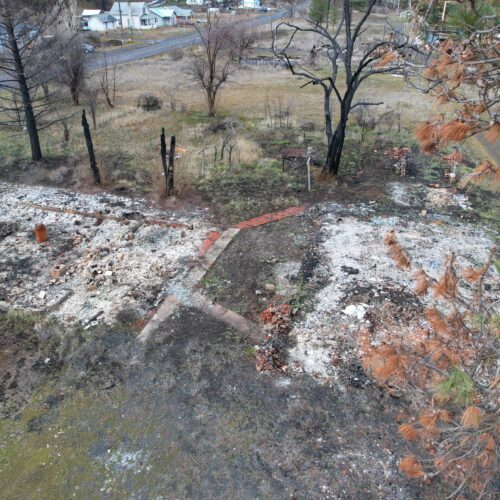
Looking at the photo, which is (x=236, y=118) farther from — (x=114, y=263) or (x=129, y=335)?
(x=129, y=335)

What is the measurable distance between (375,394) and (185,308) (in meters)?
3.03

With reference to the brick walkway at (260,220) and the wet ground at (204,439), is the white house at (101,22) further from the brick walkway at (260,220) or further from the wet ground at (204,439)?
the wet ground at (204,439)

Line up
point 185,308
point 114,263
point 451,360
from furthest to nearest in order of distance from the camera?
point 114,263
point 185,308
point 451,360

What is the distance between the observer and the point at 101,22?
4822cm

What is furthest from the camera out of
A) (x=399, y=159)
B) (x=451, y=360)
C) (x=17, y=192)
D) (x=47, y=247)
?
(x=399, y=159)

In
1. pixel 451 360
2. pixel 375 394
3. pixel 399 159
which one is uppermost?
pixel 451 360

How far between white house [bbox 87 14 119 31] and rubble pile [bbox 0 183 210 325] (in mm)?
46442

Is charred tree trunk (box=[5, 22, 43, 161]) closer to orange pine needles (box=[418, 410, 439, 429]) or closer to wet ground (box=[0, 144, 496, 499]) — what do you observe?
wet ground (box=[0, 144, 496, 499])

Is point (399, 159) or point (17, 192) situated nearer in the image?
point (17, 192)

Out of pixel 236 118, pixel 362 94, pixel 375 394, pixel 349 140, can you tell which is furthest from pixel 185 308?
pixel 362 94

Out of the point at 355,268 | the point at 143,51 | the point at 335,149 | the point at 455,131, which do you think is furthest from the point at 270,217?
the point at 143,51

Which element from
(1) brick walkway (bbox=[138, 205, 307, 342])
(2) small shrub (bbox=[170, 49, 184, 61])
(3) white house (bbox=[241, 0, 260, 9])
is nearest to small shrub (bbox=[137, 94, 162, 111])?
(1) brick walkway (bbox=[138, 205, 307, 342])

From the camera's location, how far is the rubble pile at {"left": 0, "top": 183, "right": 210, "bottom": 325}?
679cm

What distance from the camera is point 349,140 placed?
13.6 metres
